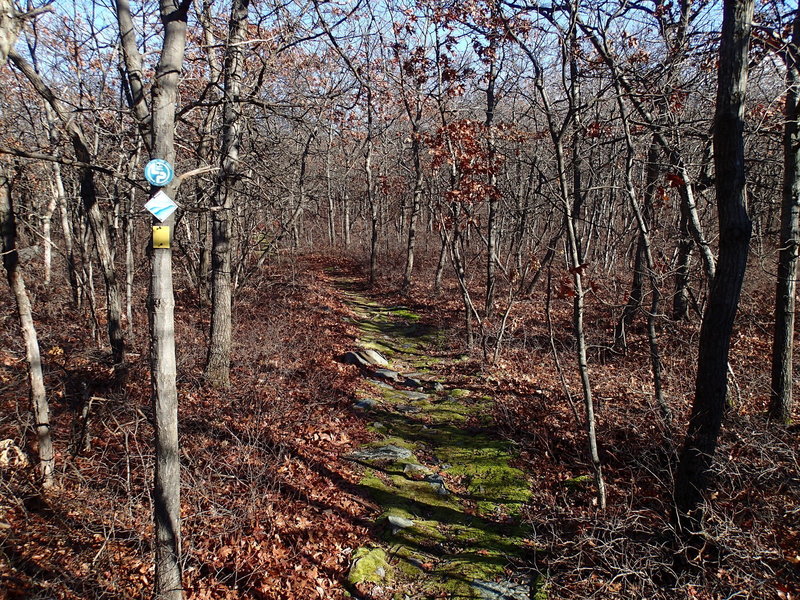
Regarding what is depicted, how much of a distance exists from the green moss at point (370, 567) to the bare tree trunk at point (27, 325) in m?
3.70

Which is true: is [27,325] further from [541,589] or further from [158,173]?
[541,589]

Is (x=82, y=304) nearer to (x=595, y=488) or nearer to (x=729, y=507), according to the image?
(x=595, y=488)

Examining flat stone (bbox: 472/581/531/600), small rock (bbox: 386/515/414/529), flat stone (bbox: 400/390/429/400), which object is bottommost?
flat stone (bbox: 472/581/531/600)

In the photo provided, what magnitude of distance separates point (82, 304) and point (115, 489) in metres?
9.09

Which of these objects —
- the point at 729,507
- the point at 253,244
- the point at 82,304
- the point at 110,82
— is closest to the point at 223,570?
the point at 729,507

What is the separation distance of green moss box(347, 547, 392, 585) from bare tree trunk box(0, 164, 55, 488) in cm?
370

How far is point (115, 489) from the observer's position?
18.5 ft

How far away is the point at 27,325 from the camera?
5348 millimetres

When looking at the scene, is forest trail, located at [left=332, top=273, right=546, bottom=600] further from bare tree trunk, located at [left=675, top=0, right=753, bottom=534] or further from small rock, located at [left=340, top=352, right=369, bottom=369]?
bare tree trunk, located at [left=675, top=0, right=753, bottom=534]

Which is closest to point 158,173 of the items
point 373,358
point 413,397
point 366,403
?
point 366,403

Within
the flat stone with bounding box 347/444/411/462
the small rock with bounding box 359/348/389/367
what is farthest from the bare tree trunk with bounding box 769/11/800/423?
the small rock with bounding box 359/348/389/367

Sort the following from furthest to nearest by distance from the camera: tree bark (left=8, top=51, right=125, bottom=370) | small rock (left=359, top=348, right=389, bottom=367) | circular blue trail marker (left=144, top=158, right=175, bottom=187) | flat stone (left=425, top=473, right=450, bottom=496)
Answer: small rock (left=359, top=348, right=389, bottom=367)
flat stone (left=425, top=473, right=450, bottom=496)
tree bark (left=8, top=51, right=125, bottom=370)
circular blue trail marker (left=144, top=158, right=175, bottom=187)

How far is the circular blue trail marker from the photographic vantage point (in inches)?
143

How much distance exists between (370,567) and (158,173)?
428 cm
